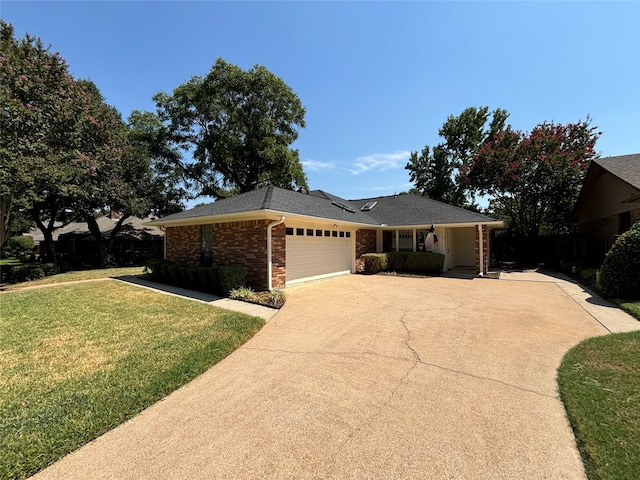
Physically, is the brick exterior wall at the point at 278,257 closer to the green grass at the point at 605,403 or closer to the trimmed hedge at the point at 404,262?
the trimmed hedge at the point at 404,262

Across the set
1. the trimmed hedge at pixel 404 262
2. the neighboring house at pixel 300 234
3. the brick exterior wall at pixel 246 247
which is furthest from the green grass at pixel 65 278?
the trimmed hedge at pixel 404 262

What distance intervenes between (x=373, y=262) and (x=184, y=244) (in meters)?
8.93

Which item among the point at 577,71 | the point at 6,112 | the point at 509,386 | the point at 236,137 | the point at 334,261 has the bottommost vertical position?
the point at 509,386

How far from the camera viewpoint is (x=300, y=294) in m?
9.27

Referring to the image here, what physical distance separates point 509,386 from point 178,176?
25.6 m

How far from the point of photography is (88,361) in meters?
4.17

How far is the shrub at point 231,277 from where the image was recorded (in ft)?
28.5

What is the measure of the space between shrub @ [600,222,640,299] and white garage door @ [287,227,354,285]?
9112 millimetres

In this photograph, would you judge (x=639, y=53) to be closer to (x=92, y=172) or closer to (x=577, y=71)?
(x=577, y=71)

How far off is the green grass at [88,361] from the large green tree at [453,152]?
2668cm

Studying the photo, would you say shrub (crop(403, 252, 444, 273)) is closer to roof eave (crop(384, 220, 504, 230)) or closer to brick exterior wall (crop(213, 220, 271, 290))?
roof eave (crop(384, 220, 504, 230))

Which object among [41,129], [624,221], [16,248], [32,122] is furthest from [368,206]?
[16,248]

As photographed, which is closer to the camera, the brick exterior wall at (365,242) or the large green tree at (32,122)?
the large green tree at (32,122)

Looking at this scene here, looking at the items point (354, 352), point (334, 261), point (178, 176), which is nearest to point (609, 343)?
point (354, 352)
